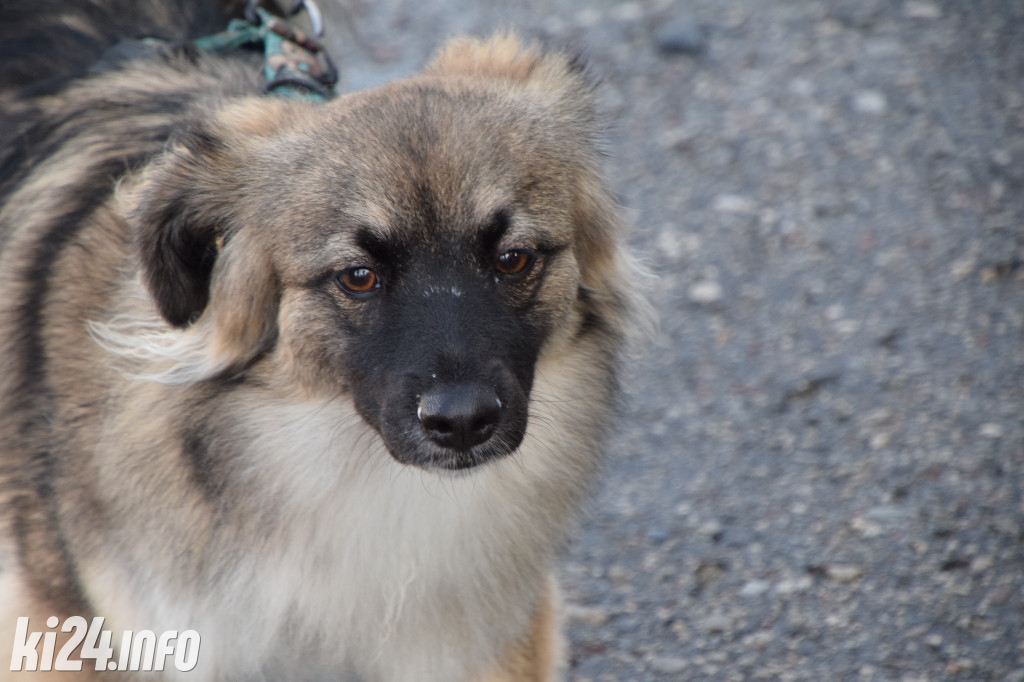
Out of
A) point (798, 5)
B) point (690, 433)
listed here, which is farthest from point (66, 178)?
point (798, 5)

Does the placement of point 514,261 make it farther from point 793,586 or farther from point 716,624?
point 793,586

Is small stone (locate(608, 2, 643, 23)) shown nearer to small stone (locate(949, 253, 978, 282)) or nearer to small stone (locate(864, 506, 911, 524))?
small stone (locate(949, 253, 978, 282))

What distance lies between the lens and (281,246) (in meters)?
2.60

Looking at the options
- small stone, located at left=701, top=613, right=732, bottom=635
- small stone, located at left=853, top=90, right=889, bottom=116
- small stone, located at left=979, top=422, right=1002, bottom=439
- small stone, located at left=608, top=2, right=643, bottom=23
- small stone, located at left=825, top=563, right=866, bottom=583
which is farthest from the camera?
small stone, located at left=608, top=2, right=643, bottom=23

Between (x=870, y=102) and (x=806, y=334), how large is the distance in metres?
1.63

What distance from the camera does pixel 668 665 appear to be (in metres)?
3.28

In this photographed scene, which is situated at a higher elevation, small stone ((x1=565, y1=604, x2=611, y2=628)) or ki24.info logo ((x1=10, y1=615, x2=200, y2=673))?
small stone ((x1=565, y1=604, x2=611, y2=628))

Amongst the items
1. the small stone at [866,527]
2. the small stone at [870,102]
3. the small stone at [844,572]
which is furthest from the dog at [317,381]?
the small stone at [870,102]

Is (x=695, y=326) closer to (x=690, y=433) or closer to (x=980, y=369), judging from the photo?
(x=690, y=433)

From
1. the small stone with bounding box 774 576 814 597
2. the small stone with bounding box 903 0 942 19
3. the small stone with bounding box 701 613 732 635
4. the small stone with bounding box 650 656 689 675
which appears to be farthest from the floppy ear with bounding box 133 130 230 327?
the small stone with bounding box 903 0 942 19

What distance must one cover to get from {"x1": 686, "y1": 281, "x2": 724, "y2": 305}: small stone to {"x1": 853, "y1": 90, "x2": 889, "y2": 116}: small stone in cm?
143

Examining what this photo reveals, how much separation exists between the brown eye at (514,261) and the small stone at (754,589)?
144 cm

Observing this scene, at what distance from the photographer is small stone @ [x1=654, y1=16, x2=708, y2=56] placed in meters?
5.91

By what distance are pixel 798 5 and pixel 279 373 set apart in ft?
14.7
